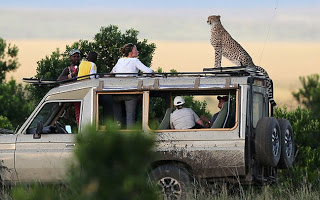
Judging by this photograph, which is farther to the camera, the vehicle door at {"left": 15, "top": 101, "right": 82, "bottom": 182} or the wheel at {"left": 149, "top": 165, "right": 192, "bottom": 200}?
the vehicle door at {"left": 15, "top": 101, "right": 82, "bottom": 182}

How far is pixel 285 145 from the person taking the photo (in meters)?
10.4

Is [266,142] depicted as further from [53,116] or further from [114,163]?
[114,163]

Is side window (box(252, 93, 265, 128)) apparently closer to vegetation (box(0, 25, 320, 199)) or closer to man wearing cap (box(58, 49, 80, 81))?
vegetation (box(0, 25, 320, 199))

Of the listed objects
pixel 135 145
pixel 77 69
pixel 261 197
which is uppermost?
pixel 77 69

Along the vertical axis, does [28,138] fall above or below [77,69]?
below

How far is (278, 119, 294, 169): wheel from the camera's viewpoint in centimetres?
1033

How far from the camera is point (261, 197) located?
10.2 meters

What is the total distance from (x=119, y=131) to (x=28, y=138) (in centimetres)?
661

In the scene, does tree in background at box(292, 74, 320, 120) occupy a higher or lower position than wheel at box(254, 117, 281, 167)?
higher

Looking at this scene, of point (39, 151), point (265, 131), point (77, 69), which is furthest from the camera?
point (77, 69)

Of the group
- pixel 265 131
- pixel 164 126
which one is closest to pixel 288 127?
pixel 265 131

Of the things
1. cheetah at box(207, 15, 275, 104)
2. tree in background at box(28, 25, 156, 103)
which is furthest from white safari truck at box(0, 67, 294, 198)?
tree in background at box(28, 25, 156, 103)

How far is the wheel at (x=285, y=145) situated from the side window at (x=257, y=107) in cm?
31

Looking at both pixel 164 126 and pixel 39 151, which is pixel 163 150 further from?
pixel 39 151
